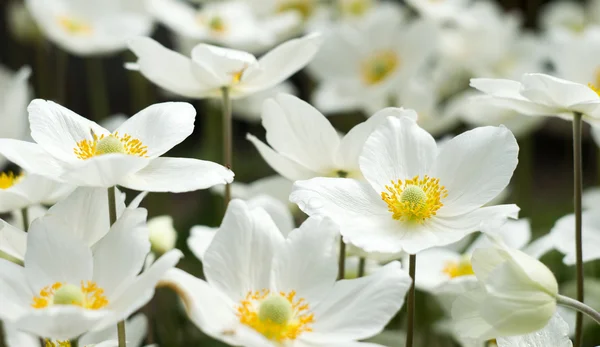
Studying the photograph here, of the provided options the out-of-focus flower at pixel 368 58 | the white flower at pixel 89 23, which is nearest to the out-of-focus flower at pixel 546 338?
the out-of-focus flower at pixel 368 58

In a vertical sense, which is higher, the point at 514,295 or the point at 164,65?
the point at 164,65

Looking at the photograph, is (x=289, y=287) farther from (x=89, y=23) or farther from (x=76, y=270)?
(x=89, y=23)

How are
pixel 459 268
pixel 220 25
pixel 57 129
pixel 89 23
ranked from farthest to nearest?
1. pixel 89 23
2. pixel 220 25
3. pixel 459 268
4. pixel 57 129

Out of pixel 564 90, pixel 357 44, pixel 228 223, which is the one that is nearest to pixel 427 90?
pixel 357 44

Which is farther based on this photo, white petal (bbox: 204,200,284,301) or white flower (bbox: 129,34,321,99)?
white flower (bbox: 129,34,321,99)

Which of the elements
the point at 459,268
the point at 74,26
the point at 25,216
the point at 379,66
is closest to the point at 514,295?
the point at 459,268

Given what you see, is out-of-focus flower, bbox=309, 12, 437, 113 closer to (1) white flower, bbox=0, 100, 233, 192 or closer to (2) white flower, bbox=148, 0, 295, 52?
(2) white flower, bbox=148, 0, 295, 52

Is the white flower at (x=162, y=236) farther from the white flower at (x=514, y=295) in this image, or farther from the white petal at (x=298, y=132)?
the white flower at (x=514, y=295)

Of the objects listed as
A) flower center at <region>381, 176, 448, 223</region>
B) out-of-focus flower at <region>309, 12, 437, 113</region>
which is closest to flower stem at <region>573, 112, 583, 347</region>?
flower center at <region>381, 176, 448, 223</region>
